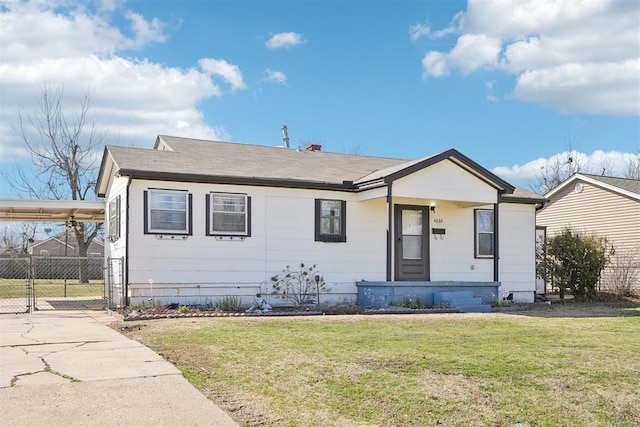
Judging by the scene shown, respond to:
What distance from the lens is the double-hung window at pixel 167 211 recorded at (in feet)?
43.7

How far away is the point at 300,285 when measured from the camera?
14734mm

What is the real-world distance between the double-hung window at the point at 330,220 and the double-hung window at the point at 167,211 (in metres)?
3.24

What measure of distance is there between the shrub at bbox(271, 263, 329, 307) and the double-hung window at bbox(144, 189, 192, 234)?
2560mm

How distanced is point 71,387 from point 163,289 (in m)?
7.60

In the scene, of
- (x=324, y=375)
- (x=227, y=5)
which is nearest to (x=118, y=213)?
(x=227, y=5)

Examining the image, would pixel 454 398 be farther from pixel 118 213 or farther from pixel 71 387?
pixel 118 213

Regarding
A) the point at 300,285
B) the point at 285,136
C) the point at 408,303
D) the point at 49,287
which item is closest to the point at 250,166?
the point at 300,285

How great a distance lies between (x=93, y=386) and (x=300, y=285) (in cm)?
898

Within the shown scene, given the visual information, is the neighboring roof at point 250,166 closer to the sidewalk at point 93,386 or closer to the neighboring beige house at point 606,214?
the sidewalk at point 93,386

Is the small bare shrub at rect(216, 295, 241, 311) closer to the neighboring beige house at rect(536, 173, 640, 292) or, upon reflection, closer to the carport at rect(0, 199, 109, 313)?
the carport at rect(0, 199, 109, 313)

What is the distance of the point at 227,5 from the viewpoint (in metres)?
14.2

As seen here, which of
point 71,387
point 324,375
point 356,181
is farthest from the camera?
point 356,181

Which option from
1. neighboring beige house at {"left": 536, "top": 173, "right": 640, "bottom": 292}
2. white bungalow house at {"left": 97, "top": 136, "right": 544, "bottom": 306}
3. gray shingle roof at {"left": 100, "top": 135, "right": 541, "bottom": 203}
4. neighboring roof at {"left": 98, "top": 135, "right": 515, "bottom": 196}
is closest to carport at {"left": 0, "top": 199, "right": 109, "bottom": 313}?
white bungalow house at {"left": 97, "top": 136, "right": 544, "bottom": 306}

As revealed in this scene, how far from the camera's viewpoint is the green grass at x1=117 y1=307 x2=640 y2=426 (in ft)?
17.0
